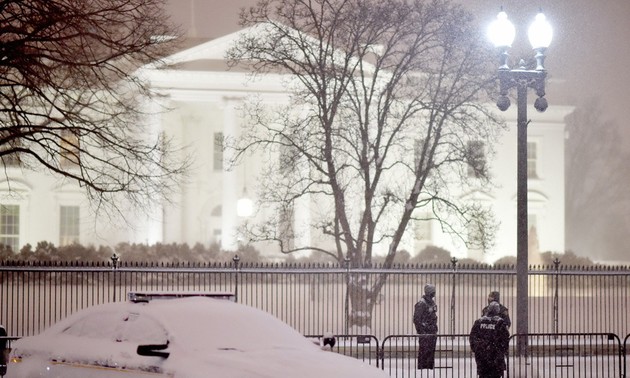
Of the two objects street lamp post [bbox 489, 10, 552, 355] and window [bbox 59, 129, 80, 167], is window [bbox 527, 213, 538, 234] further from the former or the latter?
street lamp post [bbox 489, 10, 552, 355]

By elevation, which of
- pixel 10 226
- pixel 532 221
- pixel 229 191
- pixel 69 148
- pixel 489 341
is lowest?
pixel 489 341

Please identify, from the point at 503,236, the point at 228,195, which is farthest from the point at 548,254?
the point at 228,195

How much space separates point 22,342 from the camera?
40.5 feet

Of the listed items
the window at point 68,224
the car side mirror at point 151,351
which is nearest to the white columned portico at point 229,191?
the window at point 68,224

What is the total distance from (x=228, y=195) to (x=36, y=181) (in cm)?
1053

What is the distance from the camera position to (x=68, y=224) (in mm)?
54531

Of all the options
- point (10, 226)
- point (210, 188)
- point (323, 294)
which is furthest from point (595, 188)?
point (323, 294)

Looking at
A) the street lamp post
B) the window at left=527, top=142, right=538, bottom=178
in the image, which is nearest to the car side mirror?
the street lamp post

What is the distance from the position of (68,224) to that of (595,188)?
48.2 meters

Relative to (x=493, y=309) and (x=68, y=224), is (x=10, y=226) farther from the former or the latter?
(x=493, y=309)

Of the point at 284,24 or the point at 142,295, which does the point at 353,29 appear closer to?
the point at 284,24

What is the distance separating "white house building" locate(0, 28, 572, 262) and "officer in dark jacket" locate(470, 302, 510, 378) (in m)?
30.1

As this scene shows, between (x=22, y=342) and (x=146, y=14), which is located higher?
(x=146, y=14)

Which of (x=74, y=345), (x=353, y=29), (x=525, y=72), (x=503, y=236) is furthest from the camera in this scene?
(x=503, y=236)
